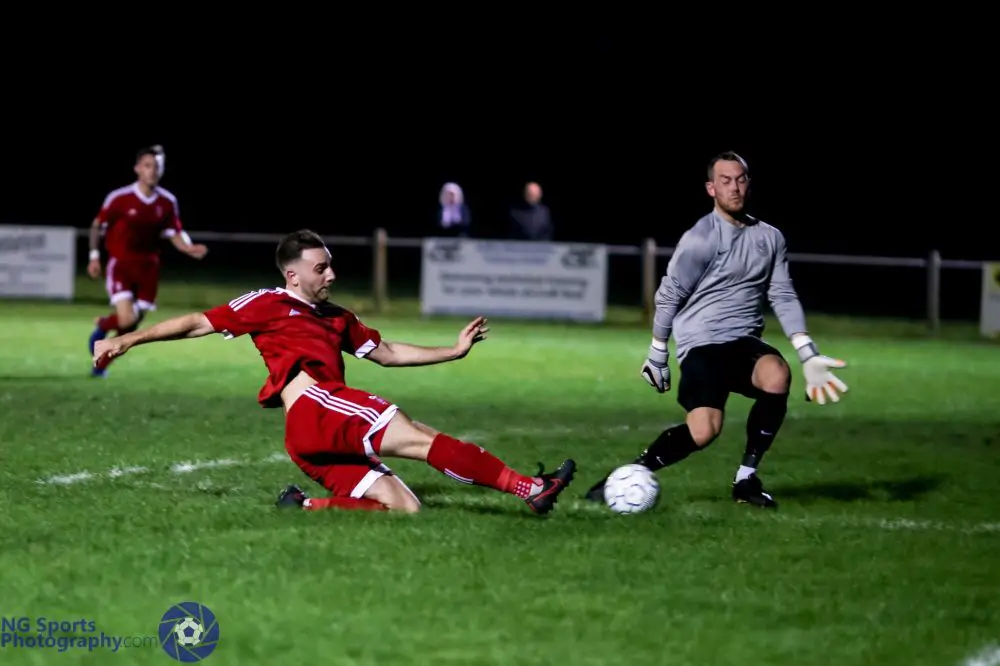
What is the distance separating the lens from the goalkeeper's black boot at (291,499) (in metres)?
8.07

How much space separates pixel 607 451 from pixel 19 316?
13795mm

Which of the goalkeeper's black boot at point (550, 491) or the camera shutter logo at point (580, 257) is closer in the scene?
the goalkeeper's black boot at point (550, 491)

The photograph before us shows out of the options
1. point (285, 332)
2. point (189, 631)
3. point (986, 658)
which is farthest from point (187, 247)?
point (986, 658)

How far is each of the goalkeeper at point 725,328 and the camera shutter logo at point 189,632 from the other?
3.07m

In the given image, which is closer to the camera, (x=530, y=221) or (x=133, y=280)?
(x=133, y=280)

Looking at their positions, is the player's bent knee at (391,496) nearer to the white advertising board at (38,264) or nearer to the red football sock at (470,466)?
the red football sock at (470,466)

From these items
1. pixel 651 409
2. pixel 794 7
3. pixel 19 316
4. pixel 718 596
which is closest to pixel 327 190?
pixel 794 7

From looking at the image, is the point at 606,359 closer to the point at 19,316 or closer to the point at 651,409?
the point at 651,409

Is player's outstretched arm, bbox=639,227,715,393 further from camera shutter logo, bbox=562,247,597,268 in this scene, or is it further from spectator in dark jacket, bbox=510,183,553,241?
spectator in dark jacket, bbox=510,183,553,241

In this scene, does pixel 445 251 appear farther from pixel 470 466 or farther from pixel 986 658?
pixel 986 658

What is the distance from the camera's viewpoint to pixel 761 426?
8711 millimetres

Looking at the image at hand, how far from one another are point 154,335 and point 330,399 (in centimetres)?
88

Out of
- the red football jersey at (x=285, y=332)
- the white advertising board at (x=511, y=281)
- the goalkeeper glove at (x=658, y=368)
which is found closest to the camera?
the red football jersey at (x=285, y=332)

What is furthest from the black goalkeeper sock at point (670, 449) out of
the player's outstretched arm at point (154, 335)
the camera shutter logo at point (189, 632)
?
the camera shutter logo at point (189, 632)
